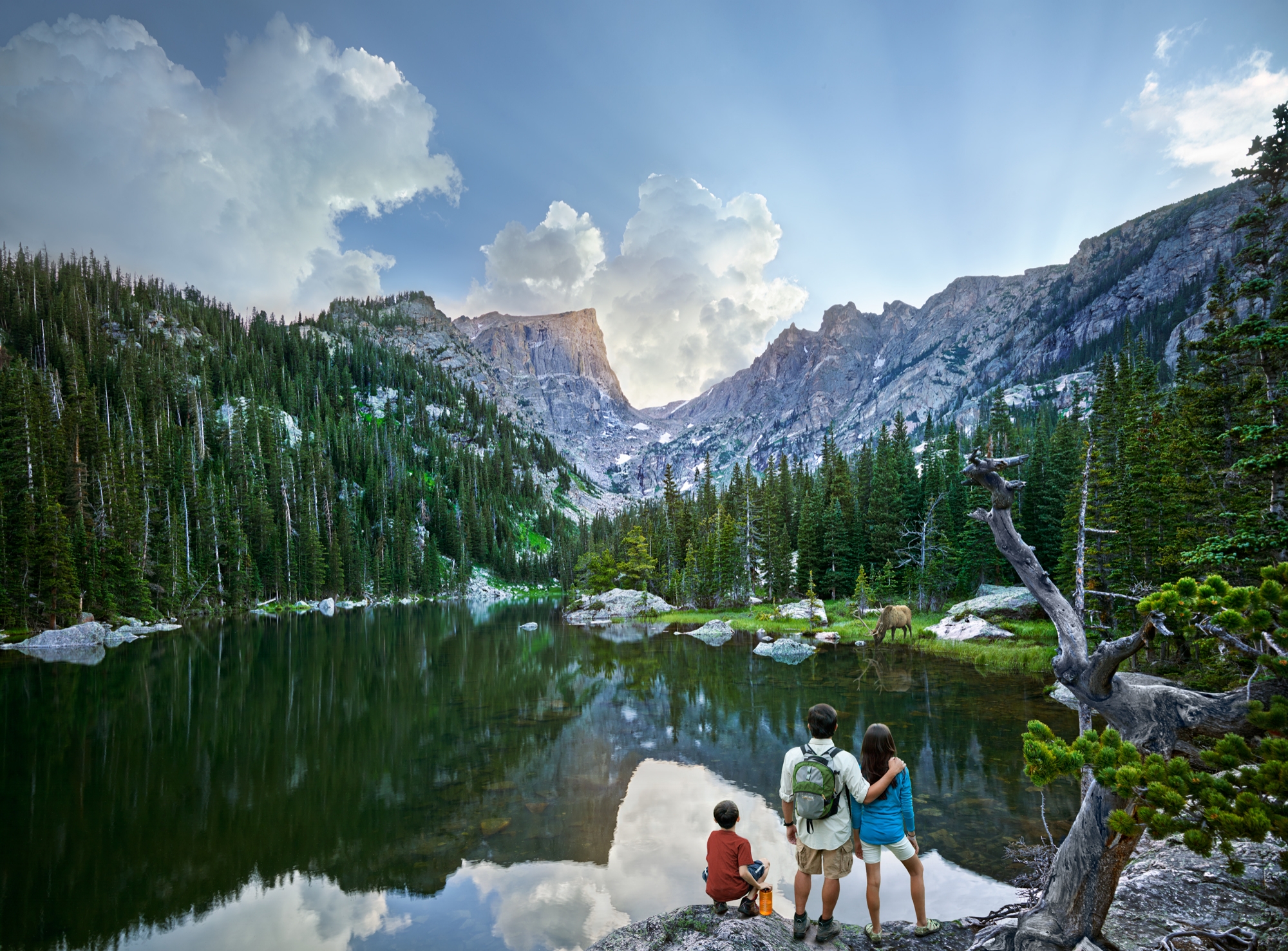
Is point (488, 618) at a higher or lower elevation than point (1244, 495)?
lower

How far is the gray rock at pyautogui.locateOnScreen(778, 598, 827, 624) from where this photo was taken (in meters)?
42.6

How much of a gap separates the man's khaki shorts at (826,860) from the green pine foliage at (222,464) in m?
54.2

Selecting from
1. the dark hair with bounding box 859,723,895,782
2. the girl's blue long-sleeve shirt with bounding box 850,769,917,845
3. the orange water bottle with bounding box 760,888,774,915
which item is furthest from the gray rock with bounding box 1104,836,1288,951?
the orange water bottle with bounding box 760,888,774,915

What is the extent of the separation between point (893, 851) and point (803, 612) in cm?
4107

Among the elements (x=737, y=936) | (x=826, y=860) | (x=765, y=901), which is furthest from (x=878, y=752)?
(x=737, y=936)

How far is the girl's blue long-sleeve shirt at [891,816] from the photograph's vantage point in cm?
573

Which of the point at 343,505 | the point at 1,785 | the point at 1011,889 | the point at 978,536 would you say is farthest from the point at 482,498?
the point at 1011,889

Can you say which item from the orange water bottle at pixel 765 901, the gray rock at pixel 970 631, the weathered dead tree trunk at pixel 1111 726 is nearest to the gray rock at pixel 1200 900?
the weathered dead tree trunk at pixel 1111 726

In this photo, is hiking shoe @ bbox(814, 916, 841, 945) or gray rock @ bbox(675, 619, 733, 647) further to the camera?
gray rock @ bbox(675, 619, 733, 647)

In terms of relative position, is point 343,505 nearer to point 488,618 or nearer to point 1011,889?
point 488,618

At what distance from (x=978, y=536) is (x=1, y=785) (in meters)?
49.5

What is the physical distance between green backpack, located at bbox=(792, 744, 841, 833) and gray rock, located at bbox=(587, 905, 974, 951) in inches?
45.8

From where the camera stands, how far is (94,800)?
12.3 m

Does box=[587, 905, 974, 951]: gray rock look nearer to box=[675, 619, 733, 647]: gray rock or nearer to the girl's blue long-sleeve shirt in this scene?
the girl's blue long-sleeve shirt
